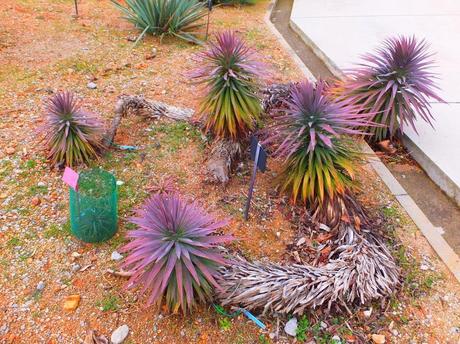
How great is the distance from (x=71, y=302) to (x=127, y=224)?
2.25 ft

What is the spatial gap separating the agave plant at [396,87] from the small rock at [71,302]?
268cm

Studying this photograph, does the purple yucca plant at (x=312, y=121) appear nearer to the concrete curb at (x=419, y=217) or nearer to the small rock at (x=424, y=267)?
the concrete curb at (x=419, y=217)

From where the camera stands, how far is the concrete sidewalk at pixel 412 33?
3.84 meters

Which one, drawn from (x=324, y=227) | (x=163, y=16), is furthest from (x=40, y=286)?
(x=163, y=16)

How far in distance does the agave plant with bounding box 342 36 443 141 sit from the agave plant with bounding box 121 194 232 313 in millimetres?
2076

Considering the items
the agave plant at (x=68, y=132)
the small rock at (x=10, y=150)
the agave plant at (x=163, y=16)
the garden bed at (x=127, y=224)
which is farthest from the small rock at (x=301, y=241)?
the agave plant at (x=163, y=16)

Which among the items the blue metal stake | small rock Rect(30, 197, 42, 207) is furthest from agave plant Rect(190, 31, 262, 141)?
small rock Rect(30, 197, 42, 207)

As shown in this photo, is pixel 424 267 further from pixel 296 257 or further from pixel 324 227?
pixel 296 257

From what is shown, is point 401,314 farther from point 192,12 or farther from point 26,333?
point 192,12

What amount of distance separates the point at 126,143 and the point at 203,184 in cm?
92

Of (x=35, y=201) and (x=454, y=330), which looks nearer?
(x=454, y=330)

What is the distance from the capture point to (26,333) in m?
2.26

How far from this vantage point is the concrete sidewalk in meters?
3.84

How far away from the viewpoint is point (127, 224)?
2945 mm
